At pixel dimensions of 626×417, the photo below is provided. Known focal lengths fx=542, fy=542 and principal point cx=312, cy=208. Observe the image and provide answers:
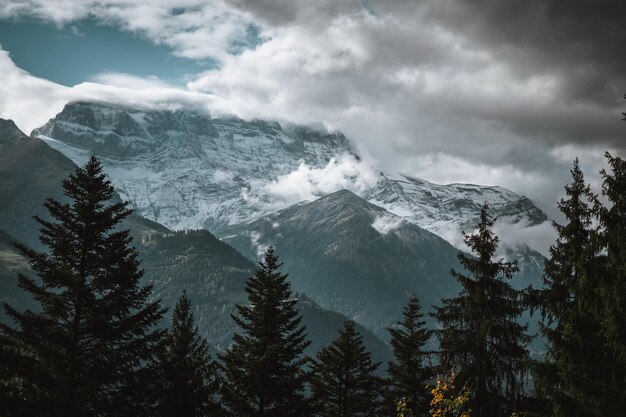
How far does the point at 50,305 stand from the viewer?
21375 millimetres

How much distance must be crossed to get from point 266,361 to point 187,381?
4.43m

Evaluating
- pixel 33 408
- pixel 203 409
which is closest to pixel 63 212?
pixel 33 408

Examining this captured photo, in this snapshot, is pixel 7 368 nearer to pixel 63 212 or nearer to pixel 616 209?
pixel 63 212

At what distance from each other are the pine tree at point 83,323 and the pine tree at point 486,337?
44.7 feet

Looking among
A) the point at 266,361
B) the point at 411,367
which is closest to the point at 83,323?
the point at 266,361

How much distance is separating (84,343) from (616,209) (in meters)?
20.5

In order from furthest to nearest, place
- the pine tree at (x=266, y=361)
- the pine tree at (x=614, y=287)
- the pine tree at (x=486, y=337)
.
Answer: the pine tree at (x=266, y=361)
the pine tree at (x=486, y=337)
the pine tree at (x=614, y=287)

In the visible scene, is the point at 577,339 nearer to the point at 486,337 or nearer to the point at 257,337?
the point at 486,337

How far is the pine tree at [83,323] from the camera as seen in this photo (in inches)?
811

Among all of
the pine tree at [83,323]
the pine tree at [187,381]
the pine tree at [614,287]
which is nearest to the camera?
the pine tree at [614,287]

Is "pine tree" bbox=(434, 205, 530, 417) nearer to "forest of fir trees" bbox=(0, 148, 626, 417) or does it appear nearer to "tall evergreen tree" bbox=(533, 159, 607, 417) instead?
"forest of fir trees" bbox=(0, 148, 626, 417)

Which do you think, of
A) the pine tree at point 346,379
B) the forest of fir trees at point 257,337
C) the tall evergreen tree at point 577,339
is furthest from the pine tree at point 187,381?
the tall evergreen tree at point 577,339

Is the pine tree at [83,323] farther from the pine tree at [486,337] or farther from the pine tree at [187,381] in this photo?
the pine tree at [486,337]

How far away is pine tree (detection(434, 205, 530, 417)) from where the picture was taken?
24.7 meters
